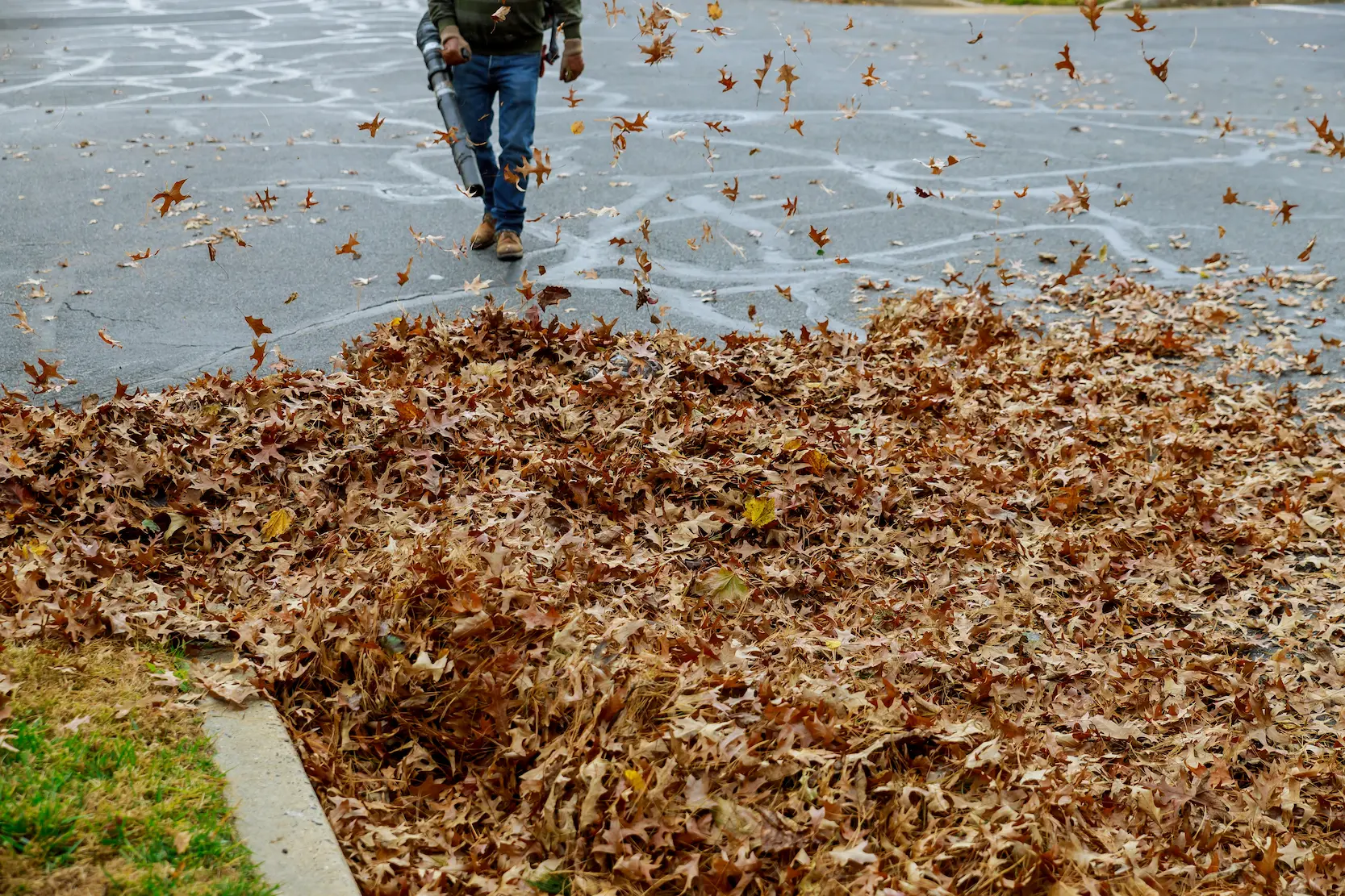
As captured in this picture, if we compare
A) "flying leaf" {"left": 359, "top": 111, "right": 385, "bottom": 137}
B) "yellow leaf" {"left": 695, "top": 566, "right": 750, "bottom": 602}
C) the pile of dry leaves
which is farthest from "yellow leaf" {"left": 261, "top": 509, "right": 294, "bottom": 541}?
"flying leaf" {"left": 359, "top": 111, "right": 385, "bottom": 137}

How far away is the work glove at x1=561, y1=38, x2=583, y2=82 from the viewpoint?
20.2 feet

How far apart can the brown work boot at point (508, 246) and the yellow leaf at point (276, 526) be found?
327 cm

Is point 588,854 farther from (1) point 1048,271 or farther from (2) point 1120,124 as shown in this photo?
(2) point 1120,124

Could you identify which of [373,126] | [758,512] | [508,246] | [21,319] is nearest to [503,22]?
[373,126]

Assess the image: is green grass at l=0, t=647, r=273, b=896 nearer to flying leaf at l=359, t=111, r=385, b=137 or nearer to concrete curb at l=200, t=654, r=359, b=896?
concrete curb at l=200, t=654, r=359, b=896

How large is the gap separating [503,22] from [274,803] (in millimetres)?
4810

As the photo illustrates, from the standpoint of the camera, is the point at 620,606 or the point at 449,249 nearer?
the point at 620,606

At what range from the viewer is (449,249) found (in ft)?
22.2

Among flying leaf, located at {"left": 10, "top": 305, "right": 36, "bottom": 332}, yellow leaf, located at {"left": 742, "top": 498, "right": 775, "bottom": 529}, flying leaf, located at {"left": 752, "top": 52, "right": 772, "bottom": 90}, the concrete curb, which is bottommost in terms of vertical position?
the concrete curb

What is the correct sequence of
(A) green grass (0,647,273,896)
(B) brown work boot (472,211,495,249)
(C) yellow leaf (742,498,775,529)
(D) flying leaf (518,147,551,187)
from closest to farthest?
(A) green grass (0,647,273,896)
(C) yellow leaf (742,498,775,529)
(D) flying leaf (518,147,551,187)
(B) brown work boot (472,211,495,249)

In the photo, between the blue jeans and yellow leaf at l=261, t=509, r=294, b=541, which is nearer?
yellow leaf at l=261, t=509, r=294, b=541

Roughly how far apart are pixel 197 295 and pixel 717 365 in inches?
122

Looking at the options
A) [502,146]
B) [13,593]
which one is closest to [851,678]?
[13,593]

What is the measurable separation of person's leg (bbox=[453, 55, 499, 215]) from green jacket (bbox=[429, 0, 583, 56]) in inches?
4.3
